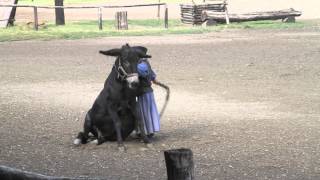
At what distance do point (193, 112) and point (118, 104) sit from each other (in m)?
2.98

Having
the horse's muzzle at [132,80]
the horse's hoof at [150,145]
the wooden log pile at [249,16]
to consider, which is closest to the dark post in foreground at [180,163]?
the horse's muzzle at [132,80]

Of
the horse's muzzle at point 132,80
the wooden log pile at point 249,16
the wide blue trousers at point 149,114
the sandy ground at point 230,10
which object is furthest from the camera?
the sandy ground at point 230,10

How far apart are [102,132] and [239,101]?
4080 mm

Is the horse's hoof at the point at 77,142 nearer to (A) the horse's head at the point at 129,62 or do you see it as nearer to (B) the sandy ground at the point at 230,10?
(A) the horse's head at the point at 129,62

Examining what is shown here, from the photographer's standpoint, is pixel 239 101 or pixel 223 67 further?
pixel 223 67

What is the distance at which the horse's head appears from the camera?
25.6ft

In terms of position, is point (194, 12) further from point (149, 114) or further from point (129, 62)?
point (129, 62)

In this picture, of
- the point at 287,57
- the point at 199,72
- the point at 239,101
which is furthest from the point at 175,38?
the point at 239,101

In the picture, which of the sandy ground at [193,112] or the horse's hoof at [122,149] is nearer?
the sandy ground at [193,112]

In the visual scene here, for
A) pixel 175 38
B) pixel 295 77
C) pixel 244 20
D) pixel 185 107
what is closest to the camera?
pixel 185 107

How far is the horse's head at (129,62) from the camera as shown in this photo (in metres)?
7.80

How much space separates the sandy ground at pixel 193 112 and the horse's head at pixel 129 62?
3.10ft

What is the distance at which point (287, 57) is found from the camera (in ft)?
62.4

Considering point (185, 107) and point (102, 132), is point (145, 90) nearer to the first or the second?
point (102, 132)
